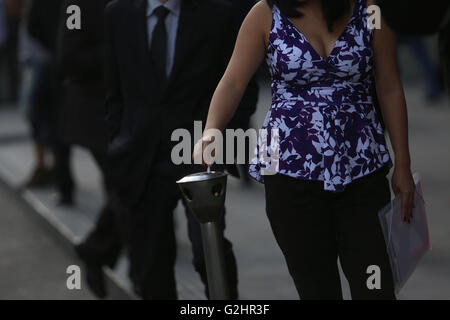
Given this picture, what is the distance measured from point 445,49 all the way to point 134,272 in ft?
5.83

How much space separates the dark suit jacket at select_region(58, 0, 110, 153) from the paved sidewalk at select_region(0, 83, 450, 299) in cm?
86

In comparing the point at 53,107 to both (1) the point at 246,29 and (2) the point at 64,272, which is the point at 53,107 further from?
(1) the point at 246,29

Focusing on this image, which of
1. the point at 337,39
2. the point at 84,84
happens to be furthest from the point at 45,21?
the point at 337,39

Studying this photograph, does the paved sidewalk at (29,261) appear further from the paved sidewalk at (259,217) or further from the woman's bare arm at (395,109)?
the woman's bare arm at (395,109)

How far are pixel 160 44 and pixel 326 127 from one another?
1.14 metres

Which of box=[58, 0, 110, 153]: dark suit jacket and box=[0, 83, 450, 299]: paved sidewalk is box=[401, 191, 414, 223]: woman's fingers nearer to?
box=[0, 83, 450, 299]: paved sidewalk

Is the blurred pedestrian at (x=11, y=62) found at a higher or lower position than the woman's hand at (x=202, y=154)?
lower

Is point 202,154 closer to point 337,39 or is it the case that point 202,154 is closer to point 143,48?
point 337,39

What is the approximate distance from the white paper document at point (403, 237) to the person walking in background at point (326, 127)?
0.05 metres

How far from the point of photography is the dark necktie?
12.3ft

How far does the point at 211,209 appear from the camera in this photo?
253cm

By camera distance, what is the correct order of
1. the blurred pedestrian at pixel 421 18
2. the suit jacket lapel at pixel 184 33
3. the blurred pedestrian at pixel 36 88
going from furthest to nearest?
1. the blurred pedestrian at pixel 36 88
2. the blurred pedestrian at pixel 421 18
3. the suit jacket lapel at pixel 184 33

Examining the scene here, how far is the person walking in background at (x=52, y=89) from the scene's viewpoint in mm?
6934

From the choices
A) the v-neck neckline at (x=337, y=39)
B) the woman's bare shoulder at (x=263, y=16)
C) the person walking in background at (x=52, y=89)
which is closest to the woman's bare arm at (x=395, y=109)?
the v-neck neckline at (x=337, y=39)
